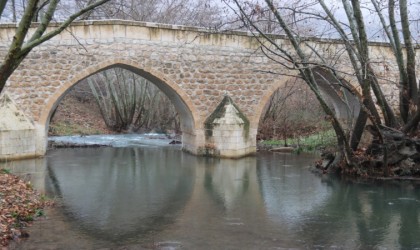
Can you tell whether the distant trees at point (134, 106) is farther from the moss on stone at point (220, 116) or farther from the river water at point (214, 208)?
the river water at point (214, 208)

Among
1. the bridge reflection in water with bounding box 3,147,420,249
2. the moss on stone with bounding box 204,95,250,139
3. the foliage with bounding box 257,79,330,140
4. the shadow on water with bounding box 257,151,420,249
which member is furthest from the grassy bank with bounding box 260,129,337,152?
the shadow on water with bounding box 257,151,420,249

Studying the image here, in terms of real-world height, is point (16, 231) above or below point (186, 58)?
below

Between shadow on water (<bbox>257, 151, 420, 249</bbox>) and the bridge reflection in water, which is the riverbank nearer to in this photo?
the bridge reflection in water

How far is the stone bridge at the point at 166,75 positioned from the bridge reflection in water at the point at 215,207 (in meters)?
1.17

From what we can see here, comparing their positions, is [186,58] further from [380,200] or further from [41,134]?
[380,200]

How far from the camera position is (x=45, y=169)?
10.9 metres

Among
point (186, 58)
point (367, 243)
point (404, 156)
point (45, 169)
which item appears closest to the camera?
point (367, 243)

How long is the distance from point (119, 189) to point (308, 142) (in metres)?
9.21

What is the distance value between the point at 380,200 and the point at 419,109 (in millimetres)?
2536

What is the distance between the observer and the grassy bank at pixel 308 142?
15.6 metres

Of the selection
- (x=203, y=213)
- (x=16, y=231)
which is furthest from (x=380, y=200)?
(x=16, y=231)

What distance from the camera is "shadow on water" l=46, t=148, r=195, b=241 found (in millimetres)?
6207

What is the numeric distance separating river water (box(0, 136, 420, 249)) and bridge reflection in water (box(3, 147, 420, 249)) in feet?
0.05

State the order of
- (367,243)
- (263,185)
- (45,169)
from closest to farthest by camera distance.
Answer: (367,243) → (263,185) → (45,169)
